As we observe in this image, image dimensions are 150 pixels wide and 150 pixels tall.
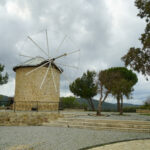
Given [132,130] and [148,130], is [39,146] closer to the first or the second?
[132,130]

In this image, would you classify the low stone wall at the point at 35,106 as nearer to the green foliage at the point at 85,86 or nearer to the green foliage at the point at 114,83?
the green foliage at the point at 114,83

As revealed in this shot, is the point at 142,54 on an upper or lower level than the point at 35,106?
upper

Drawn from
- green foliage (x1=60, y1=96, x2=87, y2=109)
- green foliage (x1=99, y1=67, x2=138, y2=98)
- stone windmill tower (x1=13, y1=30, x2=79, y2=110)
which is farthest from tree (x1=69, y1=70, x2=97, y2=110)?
stone windmill tower (x1=13, y1=30, x2=79, y2=110)

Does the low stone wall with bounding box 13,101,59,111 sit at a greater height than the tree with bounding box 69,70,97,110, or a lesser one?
lesser

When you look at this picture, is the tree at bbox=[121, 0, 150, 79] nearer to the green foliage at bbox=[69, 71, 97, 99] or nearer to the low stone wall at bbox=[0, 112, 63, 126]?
the low stone wall at bbox=[0, 112, 63, 126]

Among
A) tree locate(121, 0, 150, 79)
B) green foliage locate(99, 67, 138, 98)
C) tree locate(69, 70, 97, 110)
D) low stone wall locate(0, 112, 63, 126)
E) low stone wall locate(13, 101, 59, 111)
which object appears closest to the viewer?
tree locate(121, 0, 150, 79)

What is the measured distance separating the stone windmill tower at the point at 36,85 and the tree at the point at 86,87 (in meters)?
13.6

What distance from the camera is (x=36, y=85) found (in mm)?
22297

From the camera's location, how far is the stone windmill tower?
21.8 m

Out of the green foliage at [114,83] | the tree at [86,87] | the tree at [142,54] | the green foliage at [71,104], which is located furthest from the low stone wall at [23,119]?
the tree at [86,87]

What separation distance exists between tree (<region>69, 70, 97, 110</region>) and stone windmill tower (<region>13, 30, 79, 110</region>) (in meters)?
13.6

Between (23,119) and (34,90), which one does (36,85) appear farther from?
(23,119)

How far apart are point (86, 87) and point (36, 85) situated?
658 inches

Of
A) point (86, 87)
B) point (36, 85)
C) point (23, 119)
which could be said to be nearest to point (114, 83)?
point (36, 85)
